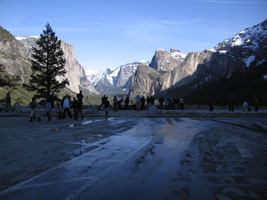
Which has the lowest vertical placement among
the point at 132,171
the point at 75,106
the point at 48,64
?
the point at 132,171

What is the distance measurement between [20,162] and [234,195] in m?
4.42

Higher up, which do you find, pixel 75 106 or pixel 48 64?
pixel 48 64

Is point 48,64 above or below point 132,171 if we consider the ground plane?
above

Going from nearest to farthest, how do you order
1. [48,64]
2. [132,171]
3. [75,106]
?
[132,171], [75,106], [48,64]

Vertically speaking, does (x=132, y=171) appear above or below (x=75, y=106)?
below

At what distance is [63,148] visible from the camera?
26.9ft

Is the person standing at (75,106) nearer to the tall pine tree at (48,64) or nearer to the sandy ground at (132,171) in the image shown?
the sandy ground at (132,171)

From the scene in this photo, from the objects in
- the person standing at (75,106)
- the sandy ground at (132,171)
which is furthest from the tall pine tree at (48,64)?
the sandy ground at (132,171)

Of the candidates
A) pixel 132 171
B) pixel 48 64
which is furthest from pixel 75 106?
pixel 48 64

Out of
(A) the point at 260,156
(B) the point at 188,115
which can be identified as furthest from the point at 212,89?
(A) the point at 260,156

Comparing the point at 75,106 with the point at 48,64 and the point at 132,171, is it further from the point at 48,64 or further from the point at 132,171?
the point at 48,64

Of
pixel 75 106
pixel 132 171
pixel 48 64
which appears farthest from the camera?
pixel 48 64

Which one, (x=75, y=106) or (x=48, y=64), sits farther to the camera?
(x=48, y=64)

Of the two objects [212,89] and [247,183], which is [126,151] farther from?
[212,89]
